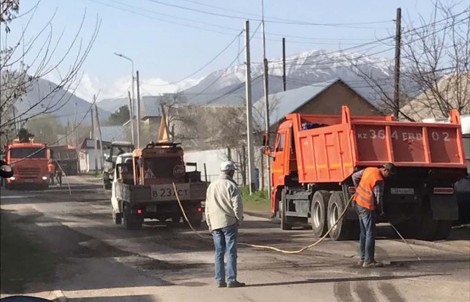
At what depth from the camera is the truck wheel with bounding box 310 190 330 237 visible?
15984 millimetres

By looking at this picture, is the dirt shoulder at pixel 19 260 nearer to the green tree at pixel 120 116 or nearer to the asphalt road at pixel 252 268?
the asphalt road at pixel 252 268

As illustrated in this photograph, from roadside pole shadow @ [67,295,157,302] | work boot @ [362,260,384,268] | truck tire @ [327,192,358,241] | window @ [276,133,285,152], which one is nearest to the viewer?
roadside pole shadow @ [67,295,157,302]

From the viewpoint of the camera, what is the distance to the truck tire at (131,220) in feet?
60.9

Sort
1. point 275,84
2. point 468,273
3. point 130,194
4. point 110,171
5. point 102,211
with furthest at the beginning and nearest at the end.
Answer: point 275,84
point 110,171
point 102,211
point 130,194
point 468,273

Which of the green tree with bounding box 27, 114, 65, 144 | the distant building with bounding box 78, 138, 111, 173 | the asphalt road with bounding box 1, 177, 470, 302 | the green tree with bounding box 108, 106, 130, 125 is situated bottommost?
the asphalt road with bounding box 1, 177, 470, 302

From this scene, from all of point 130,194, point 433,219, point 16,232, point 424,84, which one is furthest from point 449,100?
point 16,232

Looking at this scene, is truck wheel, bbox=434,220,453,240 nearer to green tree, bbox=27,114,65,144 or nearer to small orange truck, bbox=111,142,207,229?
small orange truck, bbox=111,142,207,229

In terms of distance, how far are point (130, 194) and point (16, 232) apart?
456 inches

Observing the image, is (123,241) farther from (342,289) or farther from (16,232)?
(16,232)

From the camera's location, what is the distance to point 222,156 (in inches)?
1679

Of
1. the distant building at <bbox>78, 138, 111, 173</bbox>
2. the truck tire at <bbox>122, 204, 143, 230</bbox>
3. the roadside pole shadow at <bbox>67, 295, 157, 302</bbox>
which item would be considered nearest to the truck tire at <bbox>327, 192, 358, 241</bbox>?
the truck tire at <bbox>122, 204, 143, 230</bbox>

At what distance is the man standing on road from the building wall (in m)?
42.0

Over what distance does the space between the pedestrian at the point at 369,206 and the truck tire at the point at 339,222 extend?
304 centimetres

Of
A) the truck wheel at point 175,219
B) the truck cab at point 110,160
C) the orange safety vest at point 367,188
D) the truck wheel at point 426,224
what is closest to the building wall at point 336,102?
the truck cab at point 110,160
